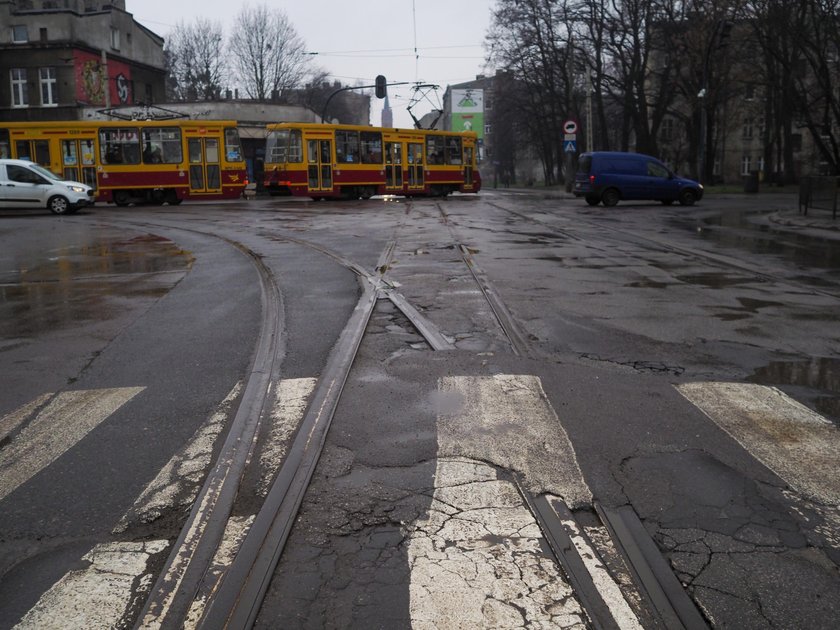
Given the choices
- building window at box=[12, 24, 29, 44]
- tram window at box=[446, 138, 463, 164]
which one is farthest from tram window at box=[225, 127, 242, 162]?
building window at box=[12, 24, 29, 44]

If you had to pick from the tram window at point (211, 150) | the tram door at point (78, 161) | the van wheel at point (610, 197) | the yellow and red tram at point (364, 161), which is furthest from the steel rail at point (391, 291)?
the tram door at point (78, 161)

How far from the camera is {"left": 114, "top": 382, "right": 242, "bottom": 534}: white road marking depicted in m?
3.67

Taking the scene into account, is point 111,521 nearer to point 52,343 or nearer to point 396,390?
point 396,390

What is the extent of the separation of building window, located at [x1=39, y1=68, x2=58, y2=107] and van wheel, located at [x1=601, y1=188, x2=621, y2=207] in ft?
110

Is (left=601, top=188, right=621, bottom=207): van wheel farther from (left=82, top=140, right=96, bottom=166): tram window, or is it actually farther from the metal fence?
(left=82, top=140, right=96, bottom=166): tram window

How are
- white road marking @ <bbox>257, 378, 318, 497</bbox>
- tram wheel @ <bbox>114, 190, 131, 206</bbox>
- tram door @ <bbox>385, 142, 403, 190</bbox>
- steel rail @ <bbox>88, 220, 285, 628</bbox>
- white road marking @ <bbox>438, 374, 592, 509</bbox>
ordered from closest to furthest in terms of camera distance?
steel rail @ <bbox>88, 220, 285, 628</bbox>
white road marking @ <bbox>438, 374, 592, 509</bbox>
white road marking @ <bbox>257, 378, 318, 497</bbox>
tram wheel @ <bbox>114, 190, 131, 206</bbox>
tram door @ <bbox>385, 142, 403, 190</bbox>

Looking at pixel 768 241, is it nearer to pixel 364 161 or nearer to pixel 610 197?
pixel 610 197

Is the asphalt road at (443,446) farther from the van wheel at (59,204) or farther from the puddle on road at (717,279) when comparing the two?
the van wheel at (59,204)

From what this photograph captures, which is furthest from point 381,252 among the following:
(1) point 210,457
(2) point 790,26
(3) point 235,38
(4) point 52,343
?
(3) point 235,38

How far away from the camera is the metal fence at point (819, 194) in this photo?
22.2 m

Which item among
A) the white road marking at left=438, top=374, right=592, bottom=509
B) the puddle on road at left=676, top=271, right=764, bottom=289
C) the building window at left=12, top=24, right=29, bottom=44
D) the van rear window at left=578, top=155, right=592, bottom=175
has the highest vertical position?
the building window at left=12, top=24, right=29, bottom=44

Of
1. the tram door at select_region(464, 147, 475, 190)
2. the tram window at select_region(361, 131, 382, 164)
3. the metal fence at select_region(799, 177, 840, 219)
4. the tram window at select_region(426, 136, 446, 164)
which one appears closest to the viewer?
the metal fence at select_region(799, 177, 840, 219)

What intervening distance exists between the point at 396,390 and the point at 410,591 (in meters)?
2.67

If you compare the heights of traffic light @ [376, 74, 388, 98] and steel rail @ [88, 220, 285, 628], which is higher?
traffic light @ [376, 74, 388, 98]
